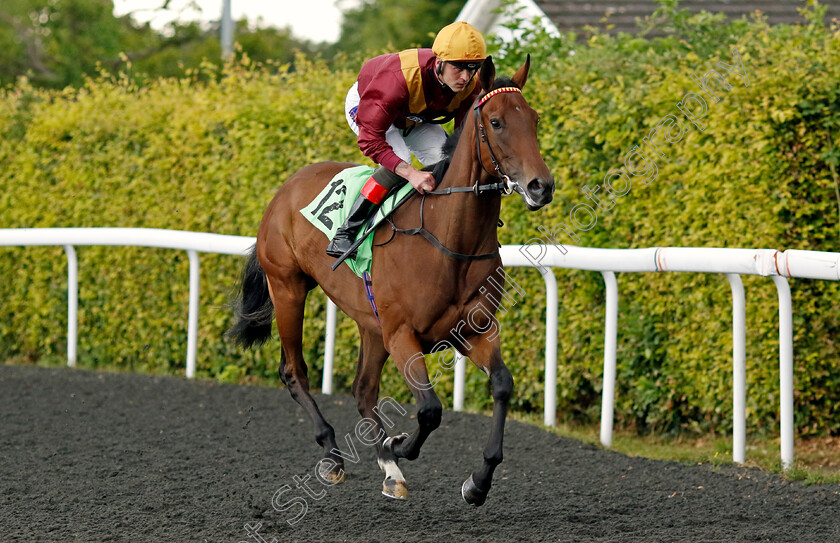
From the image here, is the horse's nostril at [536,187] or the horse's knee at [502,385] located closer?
→ the horse's nostril at [536,187]

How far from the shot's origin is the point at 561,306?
6305 mm

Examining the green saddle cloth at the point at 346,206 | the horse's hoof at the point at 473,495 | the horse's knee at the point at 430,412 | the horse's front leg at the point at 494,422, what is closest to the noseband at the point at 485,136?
the green saddle cloth at the point at 346,206

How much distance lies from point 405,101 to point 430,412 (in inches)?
53.5

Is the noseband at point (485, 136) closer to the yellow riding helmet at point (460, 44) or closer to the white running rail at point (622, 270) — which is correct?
the yellow riding helmet at point (460, 44)

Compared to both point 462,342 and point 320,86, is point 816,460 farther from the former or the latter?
point 320,86

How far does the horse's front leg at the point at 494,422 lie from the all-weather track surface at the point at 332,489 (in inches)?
6.5

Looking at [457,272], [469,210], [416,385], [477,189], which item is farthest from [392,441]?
[477,189]

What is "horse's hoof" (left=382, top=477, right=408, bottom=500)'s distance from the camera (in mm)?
4352

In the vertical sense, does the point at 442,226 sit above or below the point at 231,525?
above

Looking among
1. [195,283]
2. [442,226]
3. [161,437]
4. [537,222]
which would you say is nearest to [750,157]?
[537,222]

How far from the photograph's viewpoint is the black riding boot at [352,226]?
15.0 ft

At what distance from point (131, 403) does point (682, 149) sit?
4.03 metres

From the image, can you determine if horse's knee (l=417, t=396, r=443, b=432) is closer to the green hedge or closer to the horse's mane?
the horse's mane

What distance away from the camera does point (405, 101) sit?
4.32m
